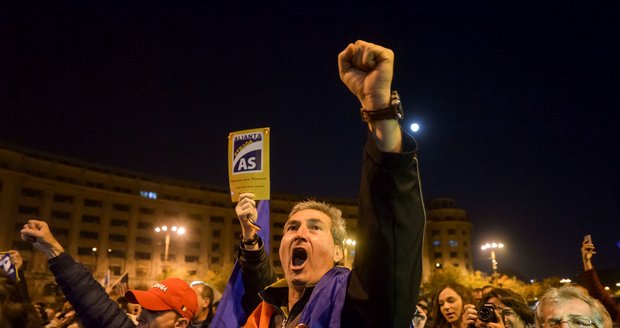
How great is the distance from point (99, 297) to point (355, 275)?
281 cm

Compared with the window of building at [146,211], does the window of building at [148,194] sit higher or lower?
higher

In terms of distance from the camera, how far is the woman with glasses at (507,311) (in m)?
4.32

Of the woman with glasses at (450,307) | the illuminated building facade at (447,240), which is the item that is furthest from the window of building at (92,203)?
the woman with glasses at (450,307)

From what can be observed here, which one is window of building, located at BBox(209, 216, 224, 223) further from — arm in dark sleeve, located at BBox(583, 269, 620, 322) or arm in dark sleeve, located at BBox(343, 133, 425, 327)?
arm in dark sleeve, located at BBox(343, 133, 425, 327)

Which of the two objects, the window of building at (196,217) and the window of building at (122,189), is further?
the window of building at (196,217)

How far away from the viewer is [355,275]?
1857mm

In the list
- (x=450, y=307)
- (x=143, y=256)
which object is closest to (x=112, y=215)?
(x=143, y=256)

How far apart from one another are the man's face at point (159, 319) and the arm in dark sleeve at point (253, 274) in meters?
0.90

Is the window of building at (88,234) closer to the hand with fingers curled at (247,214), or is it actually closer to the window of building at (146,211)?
the window of building at (146,211)

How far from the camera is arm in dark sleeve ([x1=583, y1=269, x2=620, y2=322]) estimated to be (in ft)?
19.0

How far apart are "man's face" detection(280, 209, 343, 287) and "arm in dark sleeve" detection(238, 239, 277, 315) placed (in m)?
0.61

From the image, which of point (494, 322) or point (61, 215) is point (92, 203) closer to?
point (61, 215)

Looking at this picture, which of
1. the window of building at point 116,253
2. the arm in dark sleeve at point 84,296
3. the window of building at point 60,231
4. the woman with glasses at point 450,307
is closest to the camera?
the arm in dark sleeve at point 84,296

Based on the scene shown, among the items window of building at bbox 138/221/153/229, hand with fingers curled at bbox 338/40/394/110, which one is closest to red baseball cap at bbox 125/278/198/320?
hand with fingers curled at bbox 338/40/394/110
